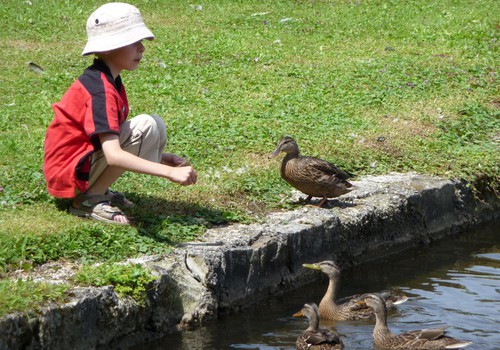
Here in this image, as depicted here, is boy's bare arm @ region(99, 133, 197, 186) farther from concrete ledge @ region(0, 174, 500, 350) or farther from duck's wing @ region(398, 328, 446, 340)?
duck's wing @ region(398, 328, 446, 340)

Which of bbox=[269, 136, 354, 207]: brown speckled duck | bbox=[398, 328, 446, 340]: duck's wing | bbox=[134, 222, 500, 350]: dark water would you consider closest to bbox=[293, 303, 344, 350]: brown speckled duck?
bbox=[134, 222, 500, 350]: dark water

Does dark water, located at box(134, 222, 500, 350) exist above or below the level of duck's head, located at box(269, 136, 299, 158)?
below

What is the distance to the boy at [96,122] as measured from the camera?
24.6 feet

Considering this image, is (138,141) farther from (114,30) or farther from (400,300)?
(400,300)

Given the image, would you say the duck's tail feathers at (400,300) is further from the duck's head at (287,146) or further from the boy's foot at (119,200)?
the boy's foot at (119,200)

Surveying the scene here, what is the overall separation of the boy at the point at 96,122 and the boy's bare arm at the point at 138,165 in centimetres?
5

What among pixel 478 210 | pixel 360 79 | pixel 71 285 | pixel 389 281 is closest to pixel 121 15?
pixel 71 285

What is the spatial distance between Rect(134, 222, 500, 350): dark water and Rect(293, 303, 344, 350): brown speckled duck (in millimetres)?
159

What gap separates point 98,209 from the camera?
7711 mm

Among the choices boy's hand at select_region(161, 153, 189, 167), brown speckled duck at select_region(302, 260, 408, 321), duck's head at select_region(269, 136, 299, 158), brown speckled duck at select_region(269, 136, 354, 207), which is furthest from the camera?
duck's head at select_region(269, 136, 299, 158)

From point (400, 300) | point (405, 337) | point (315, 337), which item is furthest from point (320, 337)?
point (400, 300)

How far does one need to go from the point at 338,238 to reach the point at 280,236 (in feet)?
2.99

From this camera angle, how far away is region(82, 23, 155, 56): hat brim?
7496 millimetres

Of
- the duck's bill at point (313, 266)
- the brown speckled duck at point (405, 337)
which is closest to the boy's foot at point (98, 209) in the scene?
the duck's bill at point (313, 266)
